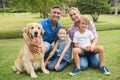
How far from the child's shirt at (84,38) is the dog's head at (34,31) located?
1010mm

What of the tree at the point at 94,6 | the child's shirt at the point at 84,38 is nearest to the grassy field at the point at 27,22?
the tree at the point at 94,6

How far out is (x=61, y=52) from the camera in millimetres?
6621

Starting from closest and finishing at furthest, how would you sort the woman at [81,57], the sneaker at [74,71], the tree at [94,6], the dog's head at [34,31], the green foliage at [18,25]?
the dog's head at [34,31]
the sneaker at [74,71]
the woman at [81,57]
the green foliage at [18,25]
the tree at [94,6]

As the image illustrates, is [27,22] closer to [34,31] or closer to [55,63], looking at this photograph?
[55,63]

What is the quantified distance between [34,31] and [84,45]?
137cm

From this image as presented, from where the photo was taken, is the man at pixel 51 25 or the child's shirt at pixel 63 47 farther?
the child's shirt at pixel 63 47

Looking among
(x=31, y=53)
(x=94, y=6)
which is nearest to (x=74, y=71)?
(x=31, y=53)

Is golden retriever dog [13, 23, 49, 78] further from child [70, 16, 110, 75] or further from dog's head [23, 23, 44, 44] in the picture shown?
child [70, 16, 110, 75]

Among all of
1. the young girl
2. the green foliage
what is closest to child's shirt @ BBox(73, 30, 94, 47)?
the young girl

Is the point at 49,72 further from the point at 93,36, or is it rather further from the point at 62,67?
the point at 93,36

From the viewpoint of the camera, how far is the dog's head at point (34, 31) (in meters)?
5.80

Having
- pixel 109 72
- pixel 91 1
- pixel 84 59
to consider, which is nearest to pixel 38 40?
pixel 84 59

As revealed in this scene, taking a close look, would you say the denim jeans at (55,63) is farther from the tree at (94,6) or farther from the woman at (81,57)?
the tree at (94,6)

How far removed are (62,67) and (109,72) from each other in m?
1.14
